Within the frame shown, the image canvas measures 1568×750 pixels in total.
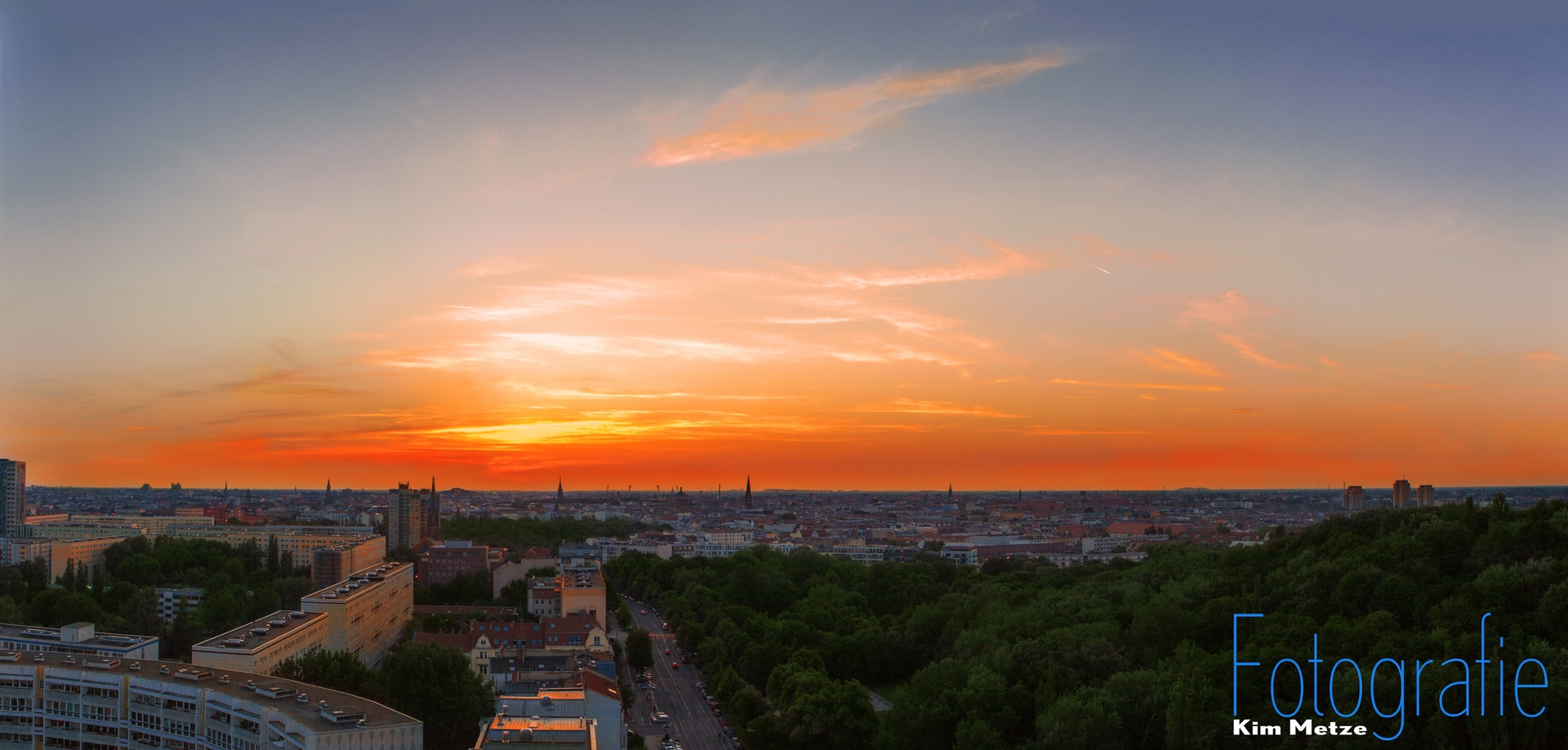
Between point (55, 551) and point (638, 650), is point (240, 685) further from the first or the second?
point (55, 551)

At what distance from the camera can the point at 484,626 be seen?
4100 centimetres

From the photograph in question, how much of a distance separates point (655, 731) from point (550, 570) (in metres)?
34.5

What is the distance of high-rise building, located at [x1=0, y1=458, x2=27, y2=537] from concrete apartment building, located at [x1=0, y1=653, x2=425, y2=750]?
221 ft

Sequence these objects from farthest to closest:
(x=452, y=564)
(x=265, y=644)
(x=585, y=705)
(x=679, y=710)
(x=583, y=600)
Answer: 1. (x=452, y=564)
2. (x=583, y=600)
3. (x=679, y=710)
4. (x=265, y=644)
5. (x=585, y=705)

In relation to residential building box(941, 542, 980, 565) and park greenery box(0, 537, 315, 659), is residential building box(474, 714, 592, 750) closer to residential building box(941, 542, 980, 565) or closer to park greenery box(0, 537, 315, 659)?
park greenery box(0, 537, 315, 659)

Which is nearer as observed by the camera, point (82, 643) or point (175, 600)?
point (82, 643)

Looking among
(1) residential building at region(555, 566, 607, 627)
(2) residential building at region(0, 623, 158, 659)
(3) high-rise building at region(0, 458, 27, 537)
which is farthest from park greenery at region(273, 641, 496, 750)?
(3) high-rise building at region(0, 458, 27, 537)

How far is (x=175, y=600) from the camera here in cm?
5369

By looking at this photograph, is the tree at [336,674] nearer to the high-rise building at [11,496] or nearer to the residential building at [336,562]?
the residential building at [336,562]

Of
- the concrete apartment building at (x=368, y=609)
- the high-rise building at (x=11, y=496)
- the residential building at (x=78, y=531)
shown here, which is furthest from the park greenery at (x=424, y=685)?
the high-rise building at (x=11, y=496)

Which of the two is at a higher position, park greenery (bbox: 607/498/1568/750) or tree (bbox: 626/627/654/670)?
park greenery (bbox: 607/498/1568/750)

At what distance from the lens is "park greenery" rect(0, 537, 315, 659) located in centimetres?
4306

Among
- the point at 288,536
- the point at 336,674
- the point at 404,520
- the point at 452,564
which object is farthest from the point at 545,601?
the point at 404,520

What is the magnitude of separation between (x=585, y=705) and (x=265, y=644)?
11480 millimetres
